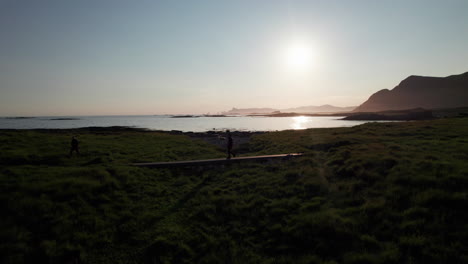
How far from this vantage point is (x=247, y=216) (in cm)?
926

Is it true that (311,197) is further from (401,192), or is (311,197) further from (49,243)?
(49,243)

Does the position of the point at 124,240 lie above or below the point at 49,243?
below

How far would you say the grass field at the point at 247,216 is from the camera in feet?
21.1

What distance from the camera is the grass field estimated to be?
6438 millimetres

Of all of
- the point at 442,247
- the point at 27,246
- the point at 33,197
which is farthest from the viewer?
the point at 33,197

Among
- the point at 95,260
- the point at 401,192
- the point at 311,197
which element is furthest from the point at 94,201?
the point at 401,192

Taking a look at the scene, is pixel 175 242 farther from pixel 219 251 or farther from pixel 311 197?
pixel 311 197

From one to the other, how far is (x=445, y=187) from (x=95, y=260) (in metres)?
13.8

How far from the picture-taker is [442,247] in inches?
223

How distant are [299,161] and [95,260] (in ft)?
46.8

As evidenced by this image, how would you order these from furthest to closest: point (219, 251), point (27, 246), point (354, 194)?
point (354, 194)
point (219, 251)
point (27, 246)

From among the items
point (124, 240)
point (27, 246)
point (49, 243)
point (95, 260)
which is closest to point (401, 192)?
point (124, 240)

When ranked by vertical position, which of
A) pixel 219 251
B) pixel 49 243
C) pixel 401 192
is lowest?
pixel 219 251

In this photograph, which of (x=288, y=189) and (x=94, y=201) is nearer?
(x=94, y=201)
